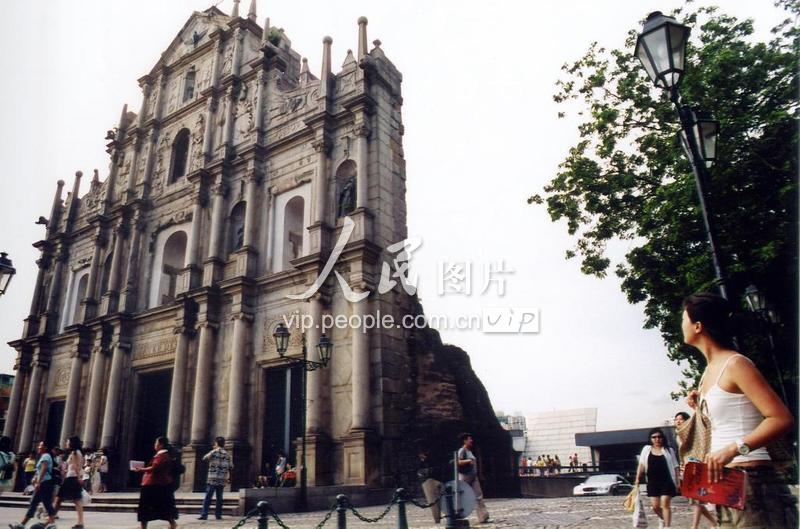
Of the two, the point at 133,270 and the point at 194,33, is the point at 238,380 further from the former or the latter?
the point at 194,33

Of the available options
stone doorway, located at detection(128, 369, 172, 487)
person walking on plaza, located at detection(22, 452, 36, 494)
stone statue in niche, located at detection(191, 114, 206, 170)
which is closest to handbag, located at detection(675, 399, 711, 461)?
stone doorway, located at detection(128, 369, 172, 487)

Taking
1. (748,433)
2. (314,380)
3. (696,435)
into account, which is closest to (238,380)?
(314,380)

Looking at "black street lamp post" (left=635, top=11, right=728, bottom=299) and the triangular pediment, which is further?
the triangular pediment

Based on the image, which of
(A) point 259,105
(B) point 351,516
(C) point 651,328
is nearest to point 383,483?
(B) point 351,516

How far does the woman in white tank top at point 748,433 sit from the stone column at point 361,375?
12.9 m

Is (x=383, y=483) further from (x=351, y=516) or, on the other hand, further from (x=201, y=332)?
(x=201, y=332)

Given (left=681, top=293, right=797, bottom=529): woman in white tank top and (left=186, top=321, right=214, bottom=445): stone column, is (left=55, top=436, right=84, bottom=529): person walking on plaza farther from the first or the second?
(left=681, top=293, right=797, bottom=529): woman in white tank top

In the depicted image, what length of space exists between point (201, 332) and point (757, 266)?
52.5ft

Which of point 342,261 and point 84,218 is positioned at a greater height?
point 84,218

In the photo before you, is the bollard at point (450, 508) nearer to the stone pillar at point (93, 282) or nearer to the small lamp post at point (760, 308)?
the small lamp post at point (760, 308)

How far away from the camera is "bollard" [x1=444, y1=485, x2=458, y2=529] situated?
6919 millimetres

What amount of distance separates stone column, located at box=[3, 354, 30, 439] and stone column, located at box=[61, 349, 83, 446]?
332 cm

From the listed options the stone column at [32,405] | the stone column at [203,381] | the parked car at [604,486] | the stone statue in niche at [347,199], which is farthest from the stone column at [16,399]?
the parked car at [604,486]

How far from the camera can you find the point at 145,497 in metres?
8.42
